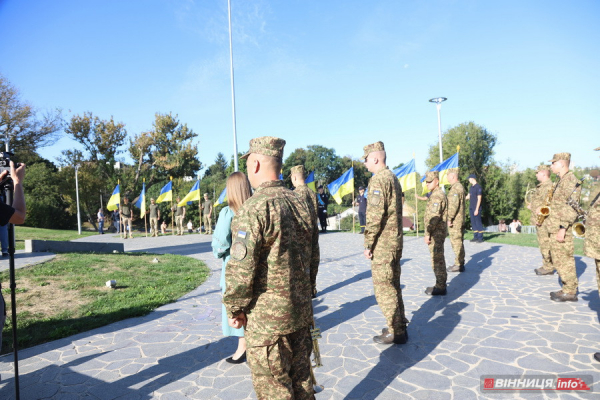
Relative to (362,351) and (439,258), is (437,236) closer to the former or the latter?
(439,258)

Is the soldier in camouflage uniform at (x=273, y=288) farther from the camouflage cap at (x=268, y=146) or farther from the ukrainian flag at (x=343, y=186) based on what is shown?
the ukrainian flag at (x=343, y=186)

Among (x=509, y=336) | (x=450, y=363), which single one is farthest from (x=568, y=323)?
(x=450, y=363)

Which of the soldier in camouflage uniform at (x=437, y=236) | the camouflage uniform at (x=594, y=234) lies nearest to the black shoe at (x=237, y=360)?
the soldier in camouflage uniform at (x=437, y=236)

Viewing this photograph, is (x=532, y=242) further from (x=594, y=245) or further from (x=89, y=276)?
(x=89, y=276)

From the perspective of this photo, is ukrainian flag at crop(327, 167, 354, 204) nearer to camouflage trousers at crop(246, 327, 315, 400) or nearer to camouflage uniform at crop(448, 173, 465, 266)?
camouflage uniform at crop(448, 173, 465, 266)

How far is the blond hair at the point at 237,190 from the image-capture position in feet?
12.1

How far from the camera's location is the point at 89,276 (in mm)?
8625

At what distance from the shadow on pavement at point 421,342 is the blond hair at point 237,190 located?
7.19 ft

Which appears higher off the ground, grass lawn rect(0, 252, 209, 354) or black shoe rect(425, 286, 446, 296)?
grass lawn rect(0, 252, 209, 354)

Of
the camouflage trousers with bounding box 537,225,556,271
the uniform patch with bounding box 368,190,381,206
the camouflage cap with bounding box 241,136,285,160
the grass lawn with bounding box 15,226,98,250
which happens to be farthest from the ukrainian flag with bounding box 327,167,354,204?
the camouflage cap with bounding box 241,136,285,160

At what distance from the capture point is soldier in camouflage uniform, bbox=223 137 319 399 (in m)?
2.23

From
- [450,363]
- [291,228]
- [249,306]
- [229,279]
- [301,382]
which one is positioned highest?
[291,228]

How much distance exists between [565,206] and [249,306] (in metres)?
5.29

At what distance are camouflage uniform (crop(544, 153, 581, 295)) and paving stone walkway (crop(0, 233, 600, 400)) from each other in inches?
18.2
